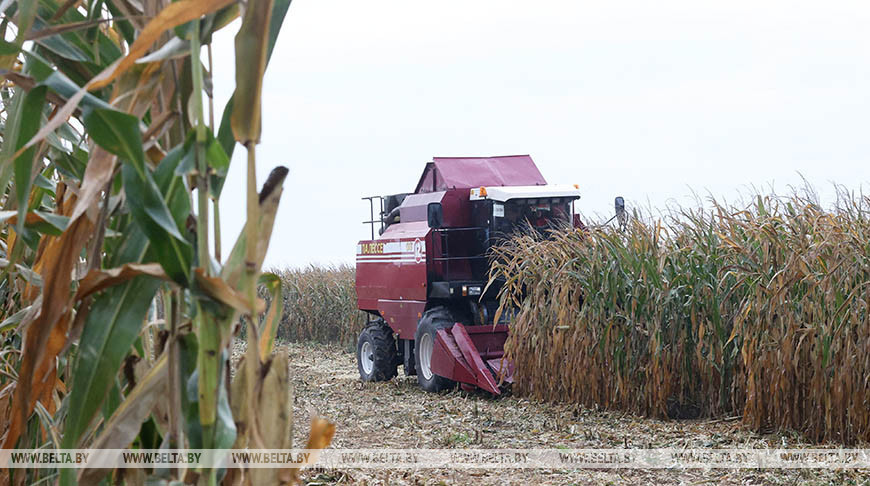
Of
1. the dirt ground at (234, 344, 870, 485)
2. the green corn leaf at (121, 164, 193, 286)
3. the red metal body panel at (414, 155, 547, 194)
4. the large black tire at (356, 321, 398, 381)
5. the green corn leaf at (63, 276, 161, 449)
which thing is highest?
the red metal body panel at (414, 155, 547, 194)

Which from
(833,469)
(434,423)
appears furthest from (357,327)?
(833,469)

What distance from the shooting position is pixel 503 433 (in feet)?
25.5

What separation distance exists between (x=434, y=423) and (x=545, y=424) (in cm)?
115

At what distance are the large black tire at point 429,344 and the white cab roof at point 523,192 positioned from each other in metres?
1.49

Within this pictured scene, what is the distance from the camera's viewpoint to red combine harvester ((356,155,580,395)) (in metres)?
10.2

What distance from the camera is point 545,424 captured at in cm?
802

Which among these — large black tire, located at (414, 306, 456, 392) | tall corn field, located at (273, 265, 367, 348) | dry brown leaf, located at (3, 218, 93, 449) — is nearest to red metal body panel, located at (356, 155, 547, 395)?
large black tire, located at (414, 306, 456, 392)

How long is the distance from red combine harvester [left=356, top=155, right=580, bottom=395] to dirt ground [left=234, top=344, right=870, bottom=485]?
0.44 meters

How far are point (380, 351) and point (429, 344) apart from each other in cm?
158

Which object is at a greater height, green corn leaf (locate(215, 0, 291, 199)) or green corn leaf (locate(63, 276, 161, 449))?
green corn leaf (locate(215, 0, 291, 199))

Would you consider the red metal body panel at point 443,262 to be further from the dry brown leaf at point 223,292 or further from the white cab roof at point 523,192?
the dry brown leaf at point 223,292

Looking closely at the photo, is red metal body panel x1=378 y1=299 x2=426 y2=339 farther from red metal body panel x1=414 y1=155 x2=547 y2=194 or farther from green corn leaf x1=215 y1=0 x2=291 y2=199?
green corn leaf x1=215 y1=0 x2=291 y2=199

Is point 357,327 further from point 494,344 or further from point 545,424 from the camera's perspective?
point 545,424

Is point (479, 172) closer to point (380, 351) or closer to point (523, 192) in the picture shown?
point (523, 192)
